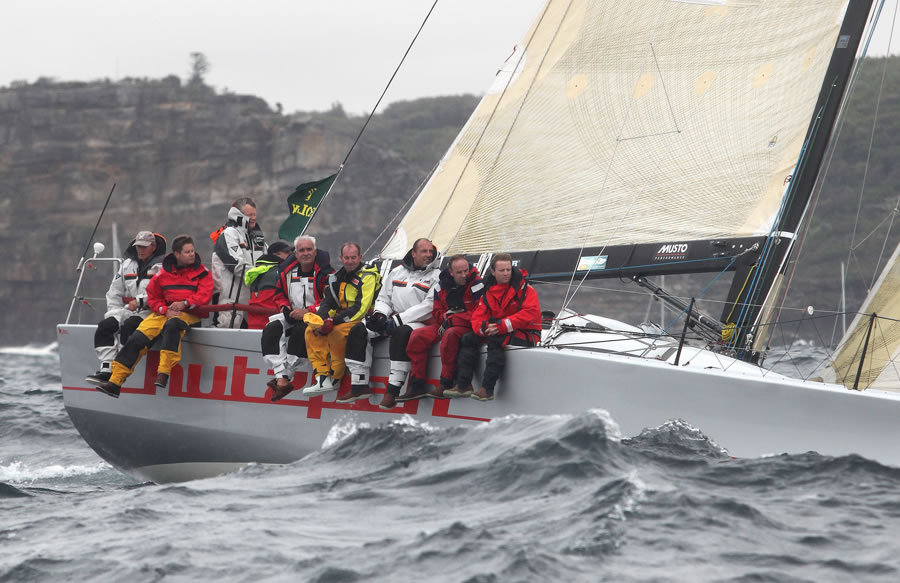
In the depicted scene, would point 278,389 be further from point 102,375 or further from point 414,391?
point 102,375

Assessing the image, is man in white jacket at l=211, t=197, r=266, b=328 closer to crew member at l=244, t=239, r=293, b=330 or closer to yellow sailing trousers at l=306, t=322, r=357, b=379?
crew member at l=244, t=239, r=293, b=330

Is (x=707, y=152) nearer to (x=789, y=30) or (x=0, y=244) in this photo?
(x=789, y=30)

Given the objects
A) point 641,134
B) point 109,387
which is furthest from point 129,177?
point 641,134

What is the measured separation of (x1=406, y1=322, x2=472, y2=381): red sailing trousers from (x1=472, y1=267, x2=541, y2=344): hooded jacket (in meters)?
0.15

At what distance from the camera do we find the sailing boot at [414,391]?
6168mm

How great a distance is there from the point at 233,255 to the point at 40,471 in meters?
2.13

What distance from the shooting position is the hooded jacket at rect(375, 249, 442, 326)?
20.4 ft

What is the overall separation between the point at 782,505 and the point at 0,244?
45.0m

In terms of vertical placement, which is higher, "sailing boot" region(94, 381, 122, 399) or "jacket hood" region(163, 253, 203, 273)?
"jacket hood" region(163, 253, 203, 273)

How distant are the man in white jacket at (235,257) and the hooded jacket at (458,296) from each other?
147 cm

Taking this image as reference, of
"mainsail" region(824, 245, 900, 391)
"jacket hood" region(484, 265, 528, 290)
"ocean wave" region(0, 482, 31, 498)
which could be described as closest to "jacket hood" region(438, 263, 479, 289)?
"jacket hood" region(484, 265, 528, 290)

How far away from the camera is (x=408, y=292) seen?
20.7 ft

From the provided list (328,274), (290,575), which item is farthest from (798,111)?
(290,575)

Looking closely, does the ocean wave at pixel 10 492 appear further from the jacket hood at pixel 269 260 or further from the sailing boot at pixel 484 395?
the sailing boot at pixel 484 395
